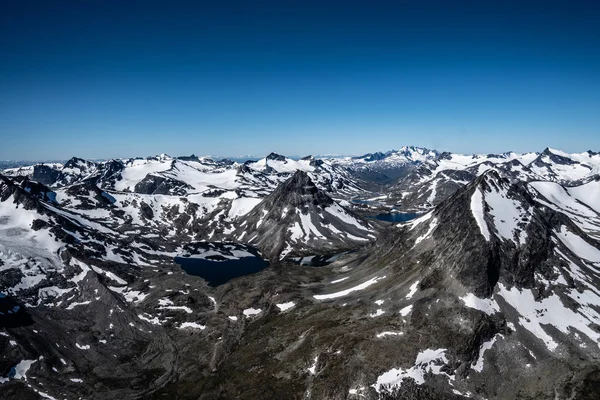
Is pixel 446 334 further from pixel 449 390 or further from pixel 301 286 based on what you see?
pixel 301 286

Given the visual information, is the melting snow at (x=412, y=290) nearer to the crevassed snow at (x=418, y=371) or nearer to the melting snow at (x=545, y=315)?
the crevassed snow at (x=418, y=371)

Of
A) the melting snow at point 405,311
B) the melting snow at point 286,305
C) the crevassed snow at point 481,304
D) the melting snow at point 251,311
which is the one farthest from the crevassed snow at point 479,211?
the melting snow at point 251,311

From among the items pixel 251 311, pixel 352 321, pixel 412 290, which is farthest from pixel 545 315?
pixel 251 311

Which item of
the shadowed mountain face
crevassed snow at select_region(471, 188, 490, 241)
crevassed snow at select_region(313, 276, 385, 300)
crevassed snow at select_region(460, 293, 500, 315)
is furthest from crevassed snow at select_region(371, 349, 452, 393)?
crevassed snow at select_region(471, 188, 490, 241)

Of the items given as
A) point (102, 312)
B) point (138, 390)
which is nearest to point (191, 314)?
point (102, 312)

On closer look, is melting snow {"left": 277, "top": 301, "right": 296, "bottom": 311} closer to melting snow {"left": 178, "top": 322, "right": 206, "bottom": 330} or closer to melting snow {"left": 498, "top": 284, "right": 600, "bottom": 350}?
melting snow {"left": 178, "top": 322, "right": 206, "bottom": 330}
